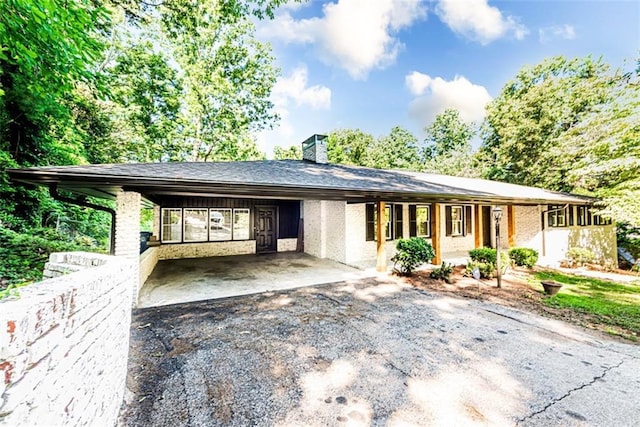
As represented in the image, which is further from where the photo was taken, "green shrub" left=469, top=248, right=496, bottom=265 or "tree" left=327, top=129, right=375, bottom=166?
"tree" left=327, top=129, right=375, bottom=166

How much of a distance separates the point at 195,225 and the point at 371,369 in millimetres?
9717

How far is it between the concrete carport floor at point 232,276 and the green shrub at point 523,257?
557cm

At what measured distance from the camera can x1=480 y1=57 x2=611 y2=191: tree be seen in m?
16.2

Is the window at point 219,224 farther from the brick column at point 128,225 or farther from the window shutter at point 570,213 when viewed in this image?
the window shutter at point 570,213

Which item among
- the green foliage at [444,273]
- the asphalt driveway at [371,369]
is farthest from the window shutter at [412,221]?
the asphalt driveway at [371,369]

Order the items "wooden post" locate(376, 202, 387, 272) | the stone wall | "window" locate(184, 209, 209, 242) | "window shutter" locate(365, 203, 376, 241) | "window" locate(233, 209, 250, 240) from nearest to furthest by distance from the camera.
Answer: the stone wall, "wooden post" locate(376, 202, 387, 272), "window shutter" locate(365, 203, 376, 241), "window" locate(184, 209, 209, 242), "window" locate(233, 209, 250, 240)

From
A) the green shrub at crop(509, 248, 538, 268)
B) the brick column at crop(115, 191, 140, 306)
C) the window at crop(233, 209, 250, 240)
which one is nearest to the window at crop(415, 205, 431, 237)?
the green shrub at crop(509, 248, 538, 268)

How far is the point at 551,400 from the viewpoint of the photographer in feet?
8.60

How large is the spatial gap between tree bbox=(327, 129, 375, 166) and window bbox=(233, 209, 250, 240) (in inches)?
770

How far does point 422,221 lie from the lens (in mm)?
10938

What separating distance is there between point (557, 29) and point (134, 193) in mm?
14820

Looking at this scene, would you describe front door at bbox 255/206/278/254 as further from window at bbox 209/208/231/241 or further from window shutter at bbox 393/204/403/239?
window shutter at bbox 393/204/403/239

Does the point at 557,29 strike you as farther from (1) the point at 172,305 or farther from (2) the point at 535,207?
(1) the point at 172,305

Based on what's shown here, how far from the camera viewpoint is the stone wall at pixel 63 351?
946 mm
